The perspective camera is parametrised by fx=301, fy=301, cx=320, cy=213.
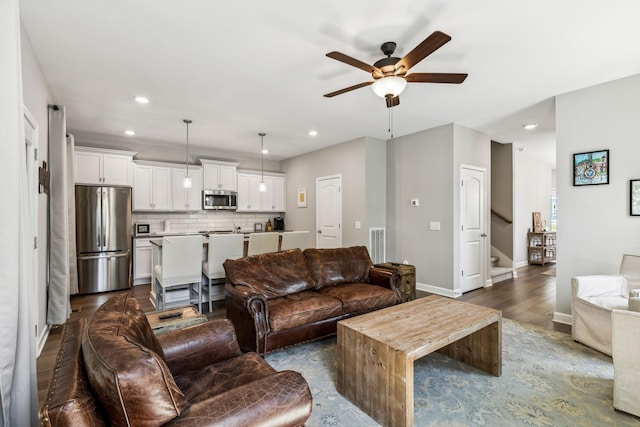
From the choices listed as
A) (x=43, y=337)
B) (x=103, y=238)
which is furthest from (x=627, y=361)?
(x=103, y=238)

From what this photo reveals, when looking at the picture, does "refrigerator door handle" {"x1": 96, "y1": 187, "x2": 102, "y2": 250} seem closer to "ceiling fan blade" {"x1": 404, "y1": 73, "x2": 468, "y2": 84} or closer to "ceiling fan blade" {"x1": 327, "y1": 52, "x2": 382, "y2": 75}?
"ceiling fan blade" {"x1": 327, "y1": 52, "x2": 382, "y2": 75}

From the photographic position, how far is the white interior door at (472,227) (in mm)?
4859

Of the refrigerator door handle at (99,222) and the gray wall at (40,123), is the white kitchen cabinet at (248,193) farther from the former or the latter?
the gray wall at (40,123)

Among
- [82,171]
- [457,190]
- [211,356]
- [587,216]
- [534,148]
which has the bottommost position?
[211,356]

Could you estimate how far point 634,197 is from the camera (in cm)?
312

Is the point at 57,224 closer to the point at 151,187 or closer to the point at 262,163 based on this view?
the point at 151,187

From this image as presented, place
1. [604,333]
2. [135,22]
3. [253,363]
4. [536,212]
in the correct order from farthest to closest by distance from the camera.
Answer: [536,212]
[604,333]
[135,22]
[253,363]

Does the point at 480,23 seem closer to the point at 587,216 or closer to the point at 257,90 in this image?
the point at 257,90

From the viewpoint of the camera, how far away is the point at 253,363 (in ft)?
5.51

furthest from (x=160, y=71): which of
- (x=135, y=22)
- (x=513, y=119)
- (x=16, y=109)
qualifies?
(x=513, y=119)

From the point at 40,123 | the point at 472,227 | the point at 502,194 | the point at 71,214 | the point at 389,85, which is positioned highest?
the point at 389,85

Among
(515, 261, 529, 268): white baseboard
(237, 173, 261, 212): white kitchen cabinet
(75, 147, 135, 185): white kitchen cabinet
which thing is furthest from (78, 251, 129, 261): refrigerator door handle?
(515, 261, 529, 268): white baseboard

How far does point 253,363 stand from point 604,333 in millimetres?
3088

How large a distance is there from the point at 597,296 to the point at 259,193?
19.8ft
